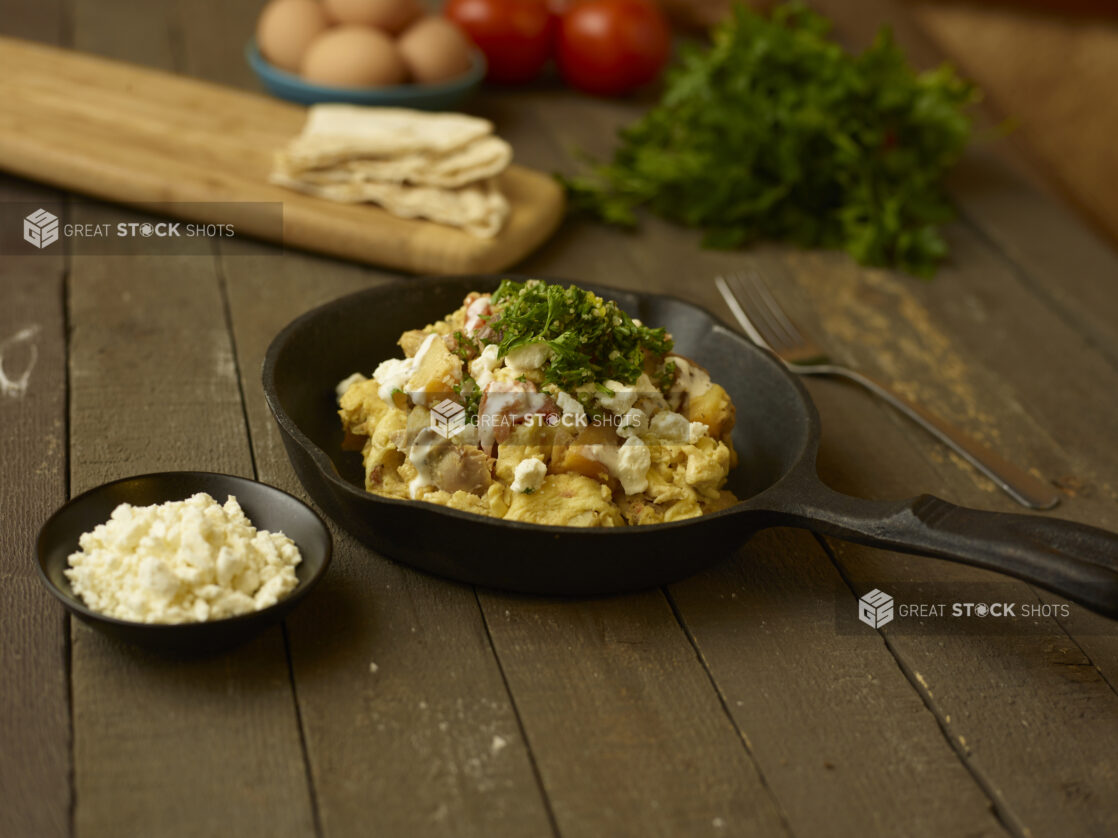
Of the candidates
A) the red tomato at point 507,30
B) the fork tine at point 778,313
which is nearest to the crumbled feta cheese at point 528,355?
the fork tine at point 778,313

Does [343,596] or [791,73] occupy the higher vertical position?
[791,73]

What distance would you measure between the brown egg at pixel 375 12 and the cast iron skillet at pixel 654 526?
1.33m

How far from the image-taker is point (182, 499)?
1.44m

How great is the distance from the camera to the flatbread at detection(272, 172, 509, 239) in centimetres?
230

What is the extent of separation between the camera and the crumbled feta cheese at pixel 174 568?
3.97ft

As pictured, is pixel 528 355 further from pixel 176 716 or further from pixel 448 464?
pixel 176 716

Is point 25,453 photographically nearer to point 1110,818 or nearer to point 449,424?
point 449,424

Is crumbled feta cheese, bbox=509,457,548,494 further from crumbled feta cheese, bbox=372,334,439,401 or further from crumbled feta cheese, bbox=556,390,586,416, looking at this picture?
crumbled feta cheese, bbox=372,334,439,401

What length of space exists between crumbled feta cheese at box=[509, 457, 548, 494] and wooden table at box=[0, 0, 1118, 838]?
0.16m

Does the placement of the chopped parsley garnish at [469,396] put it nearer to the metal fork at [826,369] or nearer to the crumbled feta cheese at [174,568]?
the crumbled feta cheese at [174,568]

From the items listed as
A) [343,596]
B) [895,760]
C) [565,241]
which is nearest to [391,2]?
[565,241]

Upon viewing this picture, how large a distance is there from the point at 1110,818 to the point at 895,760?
0.80 feet

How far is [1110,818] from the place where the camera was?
125 centimetres

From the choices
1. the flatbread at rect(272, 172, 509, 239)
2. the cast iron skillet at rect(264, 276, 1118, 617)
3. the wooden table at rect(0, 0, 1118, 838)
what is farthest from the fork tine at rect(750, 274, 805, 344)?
the flatbread at rect(272, 172, 509, 239)
